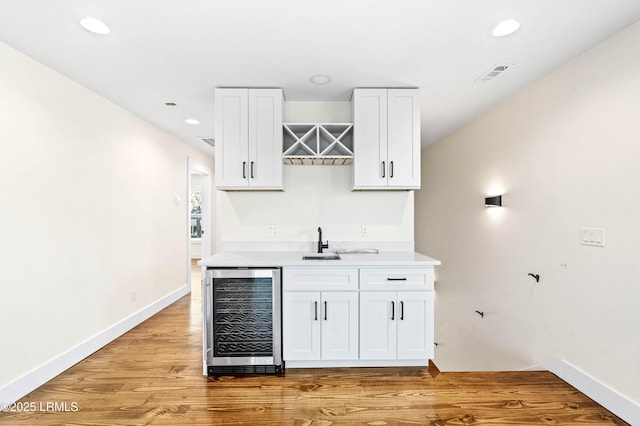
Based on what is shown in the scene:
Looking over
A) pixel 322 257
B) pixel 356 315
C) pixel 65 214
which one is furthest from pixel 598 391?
pixel 65 214

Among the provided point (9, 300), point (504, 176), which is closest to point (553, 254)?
point (504, 176)

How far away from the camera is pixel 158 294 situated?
163 inches

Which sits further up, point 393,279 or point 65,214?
point 65,214

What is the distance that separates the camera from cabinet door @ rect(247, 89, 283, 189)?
9.49 feet

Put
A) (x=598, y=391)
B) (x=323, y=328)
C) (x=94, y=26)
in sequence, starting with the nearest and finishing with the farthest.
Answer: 1. (x=94, y=26)
2. (x=598, y=391)
3. (x=323, y=328)

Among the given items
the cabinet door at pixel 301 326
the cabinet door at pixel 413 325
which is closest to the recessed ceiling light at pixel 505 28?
the cabinet door at pixel 413 325

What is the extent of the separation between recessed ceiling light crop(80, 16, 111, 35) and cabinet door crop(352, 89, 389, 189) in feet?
6.21

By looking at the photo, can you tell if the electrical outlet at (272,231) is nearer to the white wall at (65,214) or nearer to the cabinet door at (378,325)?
the cabinet door at (378,325)

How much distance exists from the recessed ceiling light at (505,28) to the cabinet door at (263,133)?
1.72m

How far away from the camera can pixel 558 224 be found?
2.54m

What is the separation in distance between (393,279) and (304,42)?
6.09ft

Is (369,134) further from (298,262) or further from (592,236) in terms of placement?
(592,236)

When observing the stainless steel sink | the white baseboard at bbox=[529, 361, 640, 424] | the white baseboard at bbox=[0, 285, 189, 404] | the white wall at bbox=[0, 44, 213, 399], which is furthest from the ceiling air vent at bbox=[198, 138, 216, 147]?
the white baseboard at bbox=[529, 361, 640, 424]

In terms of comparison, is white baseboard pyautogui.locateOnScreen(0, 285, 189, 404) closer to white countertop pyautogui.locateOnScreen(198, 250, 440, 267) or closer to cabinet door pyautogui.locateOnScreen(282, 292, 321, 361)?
white countertop pyautogui.locateOnScreen(198, 250, 440, 267)
